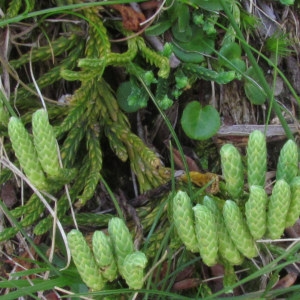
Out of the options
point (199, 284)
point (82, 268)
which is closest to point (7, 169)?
point (82, 268)

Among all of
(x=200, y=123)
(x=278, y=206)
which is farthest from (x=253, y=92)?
(x=278, y=206)

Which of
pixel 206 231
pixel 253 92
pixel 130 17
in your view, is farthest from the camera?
pixel 253 92

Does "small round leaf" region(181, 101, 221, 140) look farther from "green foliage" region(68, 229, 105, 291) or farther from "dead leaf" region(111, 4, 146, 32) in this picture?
"green foliage" region(68, 229, 105, 291)

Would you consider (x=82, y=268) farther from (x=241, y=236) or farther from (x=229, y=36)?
(x=229, y=36)

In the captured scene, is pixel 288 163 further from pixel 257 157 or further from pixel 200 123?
pixel 200 123

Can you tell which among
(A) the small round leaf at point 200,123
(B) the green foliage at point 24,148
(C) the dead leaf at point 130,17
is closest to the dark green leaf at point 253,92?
(A) the small round leaf at point 200,123

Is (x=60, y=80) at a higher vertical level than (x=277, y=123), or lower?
higher

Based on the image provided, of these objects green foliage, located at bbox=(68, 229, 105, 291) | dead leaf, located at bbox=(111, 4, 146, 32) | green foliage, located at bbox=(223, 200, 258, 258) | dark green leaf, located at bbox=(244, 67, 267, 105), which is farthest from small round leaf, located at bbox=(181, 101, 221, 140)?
green foliage, located at bbox=(68, 229, 105, 291)

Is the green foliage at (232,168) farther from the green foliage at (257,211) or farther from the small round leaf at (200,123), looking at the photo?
the small round leaf at (200,123)
